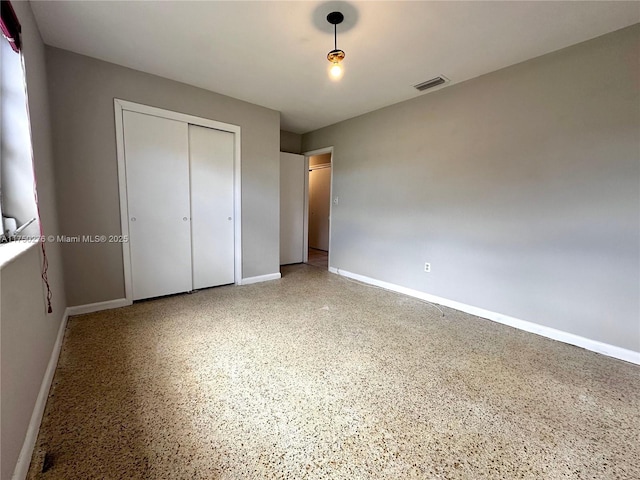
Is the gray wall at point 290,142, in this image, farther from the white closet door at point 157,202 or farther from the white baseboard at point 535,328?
the white baseboard at point 535,328

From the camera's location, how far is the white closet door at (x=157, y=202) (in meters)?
2.89

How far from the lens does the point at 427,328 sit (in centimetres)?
260

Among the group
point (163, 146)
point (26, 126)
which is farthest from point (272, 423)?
point (163, 146)

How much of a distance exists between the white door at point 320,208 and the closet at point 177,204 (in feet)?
10.4

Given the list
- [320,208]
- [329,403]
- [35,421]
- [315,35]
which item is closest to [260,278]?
[329,403]

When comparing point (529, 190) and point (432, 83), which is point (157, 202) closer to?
point (432, 83)

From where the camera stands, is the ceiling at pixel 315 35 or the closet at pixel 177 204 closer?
the ceiling at pixel 315 35

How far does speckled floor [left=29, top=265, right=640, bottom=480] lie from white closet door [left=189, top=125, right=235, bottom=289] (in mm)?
981

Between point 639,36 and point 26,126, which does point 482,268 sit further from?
point 26,126

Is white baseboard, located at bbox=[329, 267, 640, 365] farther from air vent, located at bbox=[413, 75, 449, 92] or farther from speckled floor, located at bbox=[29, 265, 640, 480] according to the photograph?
air vent, located at bbox=[413, 75, 449, 92]

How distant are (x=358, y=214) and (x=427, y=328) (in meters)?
2.09

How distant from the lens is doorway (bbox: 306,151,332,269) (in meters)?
6.39

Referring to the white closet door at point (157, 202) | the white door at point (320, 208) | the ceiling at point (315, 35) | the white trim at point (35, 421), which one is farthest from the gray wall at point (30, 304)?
the white door at point (320, 208)

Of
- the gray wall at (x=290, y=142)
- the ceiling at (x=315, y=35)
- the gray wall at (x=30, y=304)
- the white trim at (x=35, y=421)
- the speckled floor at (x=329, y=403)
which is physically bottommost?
the speckled floor at (x=329, y=403)
